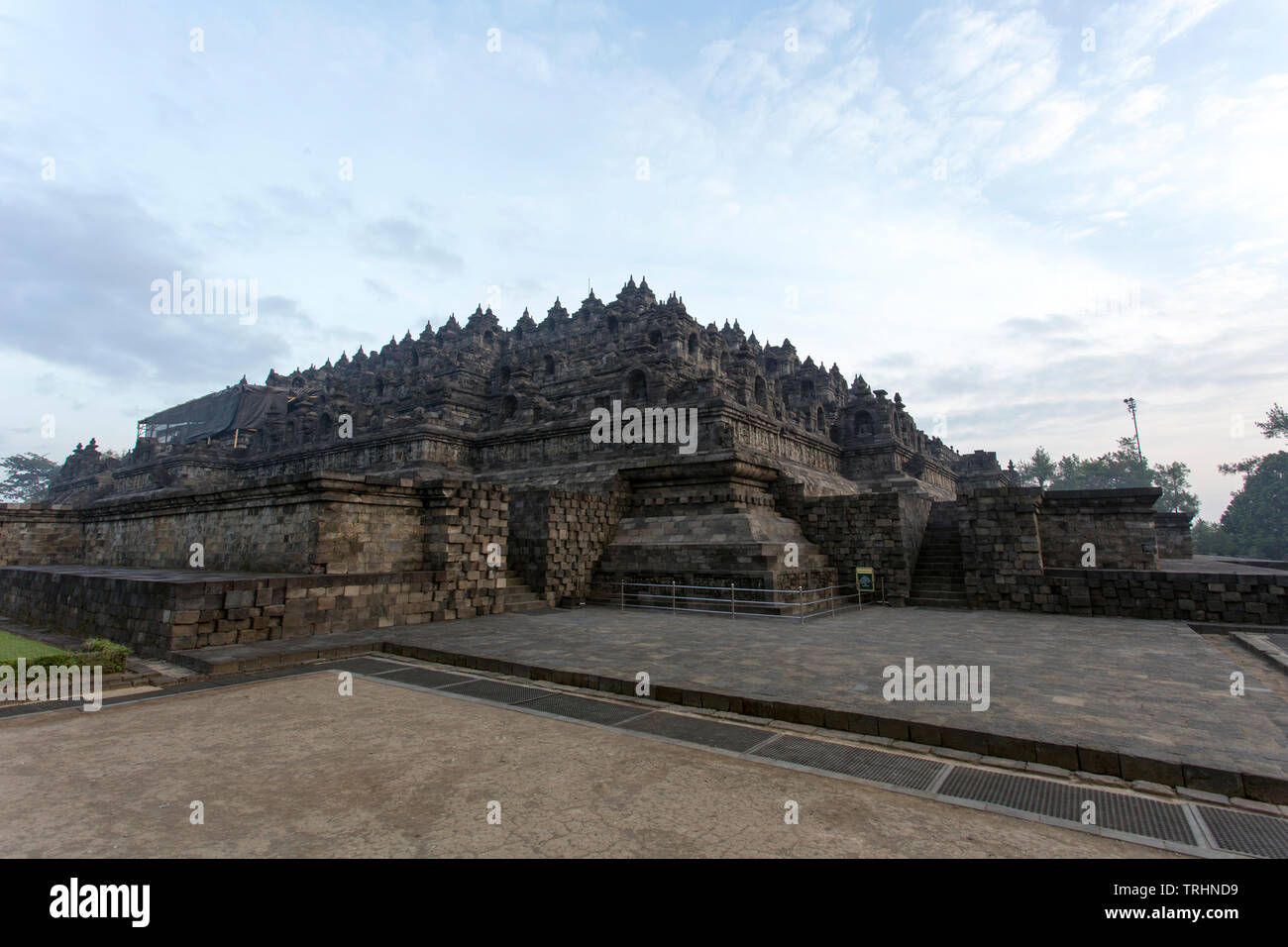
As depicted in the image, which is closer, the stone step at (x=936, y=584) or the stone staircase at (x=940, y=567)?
the stone staircase at (x=940, y=567)

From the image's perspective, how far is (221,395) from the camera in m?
41.3

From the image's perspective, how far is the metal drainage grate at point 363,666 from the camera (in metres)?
7.91

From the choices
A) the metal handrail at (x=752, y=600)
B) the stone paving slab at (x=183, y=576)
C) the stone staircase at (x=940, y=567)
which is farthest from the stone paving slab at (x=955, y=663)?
the stone staircase at (x=940, y=567)

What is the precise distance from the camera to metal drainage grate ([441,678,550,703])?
6391 mm

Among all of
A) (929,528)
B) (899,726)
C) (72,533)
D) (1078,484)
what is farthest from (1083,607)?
(1078,484)

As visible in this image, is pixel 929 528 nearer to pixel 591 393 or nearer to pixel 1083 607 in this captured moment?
pixel 1083 607

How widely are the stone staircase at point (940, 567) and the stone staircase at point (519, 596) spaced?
9840 millimetres

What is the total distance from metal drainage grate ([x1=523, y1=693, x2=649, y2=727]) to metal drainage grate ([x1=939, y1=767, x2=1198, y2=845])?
9.41ft

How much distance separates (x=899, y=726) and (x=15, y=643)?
12.9 metres

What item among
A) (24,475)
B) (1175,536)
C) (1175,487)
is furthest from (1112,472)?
(24,475)

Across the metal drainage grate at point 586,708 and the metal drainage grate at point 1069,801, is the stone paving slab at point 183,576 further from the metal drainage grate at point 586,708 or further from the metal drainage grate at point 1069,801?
the metal drainage grate at point 1069,801

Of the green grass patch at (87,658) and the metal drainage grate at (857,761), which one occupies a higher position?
Result: the green grass patch at (87,658)

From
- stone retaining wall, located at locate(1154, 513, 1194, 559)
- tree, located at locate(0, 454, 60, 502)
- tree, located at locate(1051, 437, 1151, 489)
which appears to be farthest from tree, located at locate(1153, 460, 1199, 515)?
tree, located at locate(0, 454, 60, 502)

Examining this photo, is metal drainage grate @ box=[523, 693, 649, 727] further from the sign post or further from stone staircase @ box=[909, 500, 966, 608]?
stone staircase @ box=[909, 500, 966, 608]
